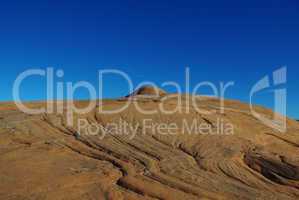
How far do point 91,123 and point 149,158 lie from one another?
13.7ft

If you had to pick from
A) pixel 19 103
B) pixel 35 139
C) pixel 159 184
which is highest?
pixel 19 103

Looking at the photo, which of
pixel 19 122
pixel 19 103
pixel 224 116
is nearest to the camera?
pixel 19 122

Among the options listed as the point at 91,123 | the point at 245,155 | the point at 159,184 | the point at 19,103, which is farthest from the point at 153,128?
the point at 19,103

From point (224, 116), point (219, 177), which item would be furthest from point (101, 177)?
point (224, 116)

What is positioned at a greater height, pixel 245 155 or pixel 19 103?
pixel 19 103

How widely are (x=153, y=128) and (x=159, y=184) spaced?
5.18m

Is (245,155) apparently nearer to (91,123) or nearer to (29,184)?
(91,123)

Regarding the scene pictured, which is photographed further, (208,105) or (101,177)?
(208,105)

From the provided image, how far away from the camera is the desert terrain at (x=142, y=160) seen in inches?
438

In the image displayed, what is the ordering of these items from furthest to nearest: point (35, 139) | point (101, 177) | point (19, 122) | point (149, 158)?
point (19, 122), point (35, 139), point (149, 158), point (101, 177)

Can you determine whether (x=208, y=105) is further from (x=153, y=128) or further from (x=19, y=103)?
(x=19, y=103)

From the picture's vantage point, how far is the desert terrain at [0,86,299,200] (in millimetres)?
11130

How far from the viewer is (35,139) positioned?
1475cm

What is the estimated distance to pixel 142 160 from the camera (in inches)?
525
